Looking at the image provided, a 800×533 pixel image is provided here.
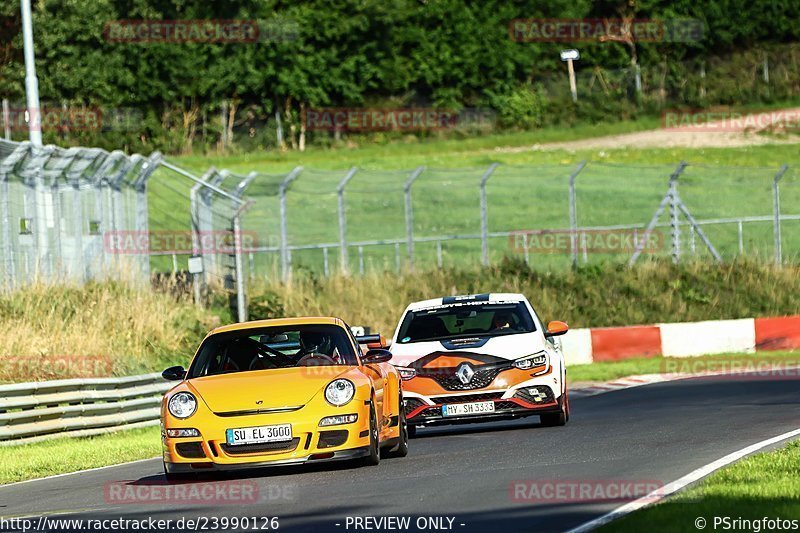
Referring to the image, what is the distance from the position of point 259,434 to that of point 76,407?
866 centimetres

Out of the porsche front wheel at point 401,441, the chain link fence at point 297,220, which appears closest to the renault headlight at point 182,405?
the porsche front wheel at point 401,441

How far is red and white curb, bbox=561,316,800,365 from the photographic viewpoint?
29453mm

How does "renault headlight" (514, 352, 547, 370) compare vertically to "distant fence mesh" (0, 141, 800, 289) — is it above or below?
below

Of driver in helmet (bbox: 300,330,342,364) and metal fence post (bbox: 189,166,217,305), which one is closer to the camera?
driver in helmet (bbox: 300,330,342,364)

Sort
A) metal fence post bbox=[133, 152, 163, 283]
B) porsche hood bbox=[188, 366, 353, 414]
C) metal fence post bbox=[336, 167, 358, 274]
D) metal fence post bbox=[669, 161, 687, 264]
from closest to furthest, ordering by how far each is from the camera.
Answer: porsche hood bbox=[188, 366, 353, 414] → metal fence post bbox=[133, 152, 163, 283] → metal fence post bbox=[336, 167, 358, 274] → metal fence post bbox=[669, 161, 687, 264]

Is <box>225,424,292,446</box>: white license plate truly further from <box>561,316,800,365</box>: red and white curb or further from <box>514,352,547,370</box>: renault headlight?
<box>561,316,800,365</box>: red and white curb

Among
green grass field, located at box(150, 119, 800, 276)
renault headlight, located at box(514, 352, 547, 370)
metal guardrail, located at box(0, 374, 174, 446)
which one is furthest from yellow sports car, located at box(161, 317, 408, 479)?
green grass field, located at box(150, 119, 800, 276)

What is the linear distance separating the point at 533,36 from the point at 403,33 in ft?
19.2

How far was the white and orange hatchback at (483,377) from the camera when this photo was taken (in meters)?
16.9

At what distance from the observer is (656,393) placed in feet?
73.5

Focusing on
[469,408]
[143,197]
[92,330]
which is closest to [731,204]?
[143,197]

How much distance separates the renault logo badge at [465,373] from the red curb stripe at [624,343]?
12.8 meters

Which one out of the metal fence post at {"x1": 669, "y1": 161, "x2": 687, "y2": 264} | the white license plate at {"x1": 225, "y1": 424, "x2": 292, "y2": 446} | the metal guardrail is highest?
the metal fence post at {"x1": 669, "y1": 161, "x2": 687, "y2": 264}

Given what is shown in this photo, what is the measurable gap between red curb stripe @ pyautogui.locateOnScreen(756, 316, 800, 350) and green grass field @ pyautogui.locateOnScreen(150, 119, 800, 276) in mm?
7317
